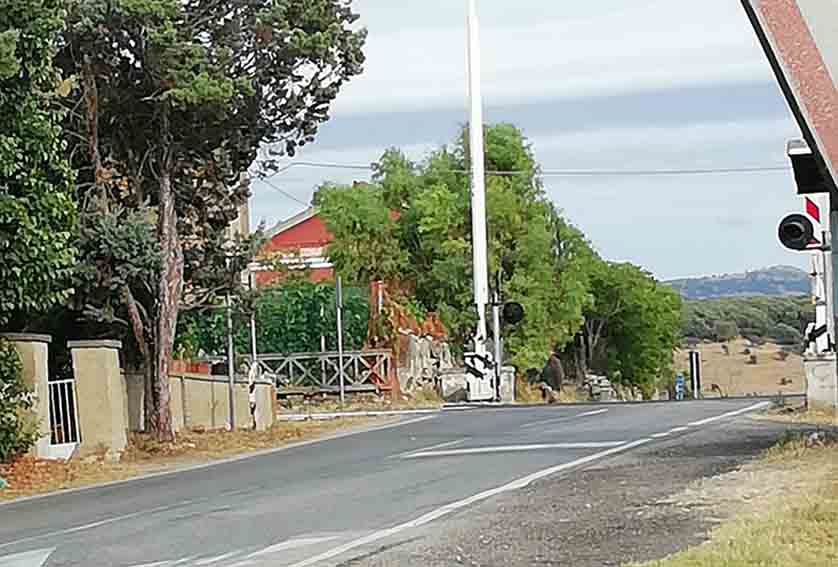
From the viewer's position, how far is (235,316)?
28094 mm

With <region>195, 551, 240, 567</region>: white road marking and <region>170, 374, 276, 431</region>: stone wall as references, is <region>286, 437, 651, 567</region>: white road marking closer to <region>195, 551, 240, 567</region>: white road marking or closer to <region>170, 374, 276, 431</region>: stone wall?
<region>195, 551, 240, 567</region>: white road marking

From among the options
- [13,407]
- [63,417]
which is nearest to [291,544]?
[13,407]

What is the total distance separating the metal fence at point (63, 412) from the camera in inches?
845

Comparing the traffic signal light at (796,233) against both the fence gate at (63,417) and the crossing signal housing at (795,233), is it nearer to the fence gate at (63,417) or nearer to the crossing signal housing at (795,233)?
the crossing signal housing at (795,233)

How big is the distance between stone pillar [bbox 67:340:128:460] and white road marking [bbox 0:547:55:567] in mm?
10085

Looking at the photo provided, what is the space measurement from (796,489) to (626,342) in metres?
49.7

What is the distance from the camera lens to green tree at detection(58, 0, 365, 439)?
22688 mm

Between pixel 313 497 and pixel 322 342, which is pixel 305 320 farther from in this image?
pixel 313 497

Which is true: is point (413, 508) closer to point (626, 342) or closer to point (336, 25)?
point (336, 25)

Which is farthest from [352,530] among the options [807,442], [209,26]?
[209,26]

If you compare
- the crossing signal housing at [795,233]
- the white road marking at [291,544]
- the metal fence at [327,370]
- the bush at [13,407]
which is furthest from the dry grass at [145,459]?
A: the crossing signal housing at [795,233]

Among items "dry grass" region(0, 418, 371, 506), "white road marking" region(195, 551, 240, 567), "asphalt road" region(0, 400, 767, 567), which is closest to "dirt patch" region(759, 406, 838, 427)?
"asphalt road" region(0, 400, 767, 567)

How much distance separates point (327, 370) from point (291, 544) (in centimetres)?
2909

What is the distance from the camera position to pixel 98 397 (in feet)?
71.7
